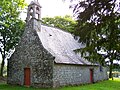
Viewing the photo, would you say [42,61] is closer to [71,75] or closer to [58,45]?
[71,75]

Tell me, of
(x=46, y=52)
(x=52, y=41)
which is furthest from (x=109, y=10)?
(x=52, y=41)

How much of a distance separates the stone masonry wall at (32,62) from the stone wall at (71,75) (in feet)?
2.61

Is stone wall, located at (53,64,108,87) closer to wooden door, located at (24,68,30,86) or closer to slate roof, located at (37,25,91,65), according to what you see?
slate roof, located at (37,25,91,65)

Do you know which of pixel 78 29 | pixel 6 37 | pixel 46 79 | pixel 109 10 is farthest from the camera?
pixel 6 37

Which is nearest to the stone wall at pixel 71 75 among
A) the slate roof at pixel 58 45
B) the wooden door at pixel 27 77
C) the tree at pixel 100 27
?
the slate roof at pixel 58 45

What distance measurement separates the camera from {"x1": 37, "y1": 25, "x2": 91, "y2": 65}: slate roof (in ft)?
79.3

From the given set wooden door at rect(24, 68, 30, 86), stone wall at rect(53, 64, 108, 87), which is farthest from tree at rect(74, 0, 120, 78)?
wooden door at rect(24, 68, 30, 86)

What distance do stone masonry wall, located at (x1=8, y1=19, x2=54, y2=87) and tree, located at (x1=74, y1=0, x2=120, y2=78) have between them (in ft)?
40.4

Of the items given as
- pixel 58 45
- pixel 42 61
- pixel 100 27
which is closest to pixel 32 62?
pixel 42 61

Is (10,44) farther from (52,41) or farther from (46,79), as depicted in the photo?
(46,79)

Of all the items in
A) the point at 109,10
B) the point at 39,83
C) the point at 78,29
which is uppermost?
the point at 109,10

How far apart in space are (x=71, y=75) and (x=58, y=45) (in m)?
3.96

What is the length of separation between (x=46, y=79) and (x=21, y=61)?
4602 mm

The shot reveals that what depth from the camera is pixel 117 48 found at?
9914 millimetres
